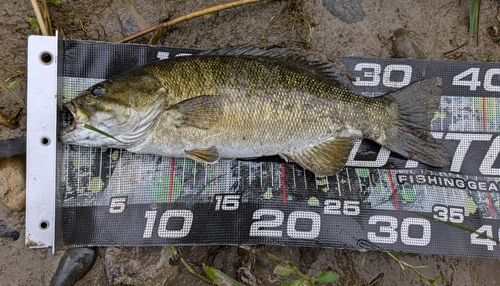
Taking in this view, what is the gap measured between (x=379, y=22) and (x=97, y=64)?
2.57m

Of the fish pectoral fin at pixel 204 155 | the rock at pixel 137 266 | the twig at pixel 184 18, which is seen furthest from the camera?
the twig at pixel 184 18

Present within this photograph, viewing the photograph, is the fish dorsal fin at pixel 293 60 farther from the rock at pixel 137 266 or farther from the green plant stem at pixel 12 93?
the rock at pixel 137 266

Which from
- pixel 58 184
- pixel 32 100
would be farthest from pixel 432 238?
pixel 32 100

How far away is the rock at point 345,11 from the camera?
3219 mm

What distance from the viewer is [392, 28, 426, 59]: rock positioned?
10.3 feet

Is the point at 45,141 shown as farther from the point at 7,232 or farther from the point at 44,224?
the point at 7,232

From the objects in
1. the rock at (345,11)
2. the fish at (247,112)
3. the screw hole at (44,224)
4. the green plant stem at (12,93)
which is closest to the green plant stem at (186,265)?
the fish at (247,112)

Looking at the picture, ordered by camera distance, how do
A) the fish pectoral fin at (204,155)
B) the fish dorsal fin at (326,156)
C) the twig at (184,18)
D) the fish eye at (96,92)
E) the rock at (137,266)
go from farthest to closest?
the twig at (184,18)
the fish dorsal fin at (326,156)
the rock at (137,266)
the fish pectoral fin at (204,155)
the fish eye at (96,92)

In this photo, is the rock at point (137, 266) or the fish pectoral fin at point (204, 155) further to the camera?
the rock at point (137, 266)

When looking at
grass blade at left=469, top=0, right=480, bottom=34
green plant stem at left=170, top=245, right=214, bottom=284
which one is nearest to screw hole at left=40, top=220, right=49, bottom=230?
green plant stem at left=170, top=245, right=214, bottom=284

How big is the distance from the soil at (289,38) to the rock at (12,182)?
0.47ft

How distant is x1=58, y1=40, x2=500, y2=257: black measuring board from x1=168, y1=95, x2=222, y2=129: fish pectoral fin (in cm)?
51

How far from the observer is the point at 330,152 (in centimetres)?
279

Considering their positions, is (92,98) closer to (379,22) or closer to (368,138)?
(368,138)
